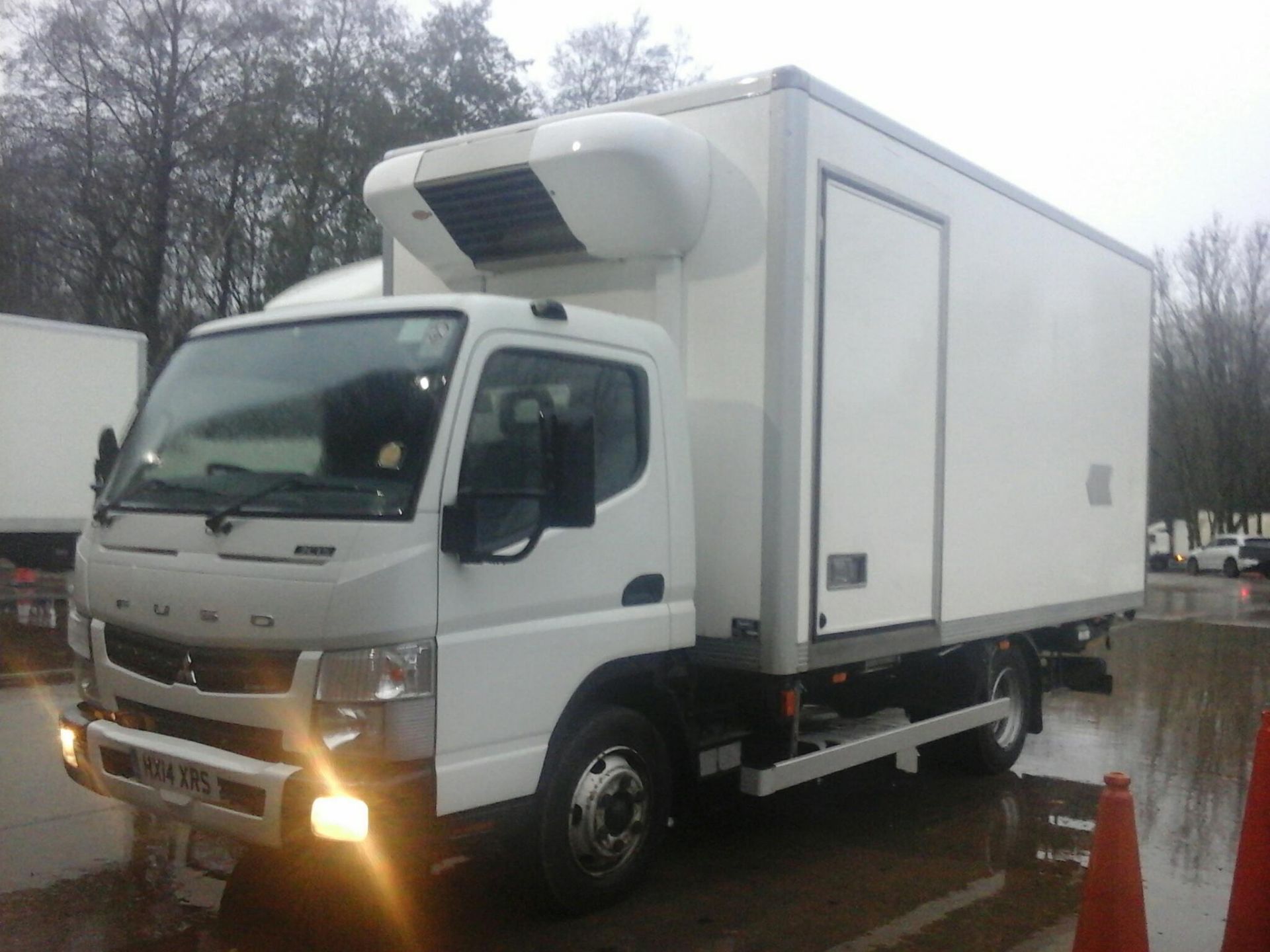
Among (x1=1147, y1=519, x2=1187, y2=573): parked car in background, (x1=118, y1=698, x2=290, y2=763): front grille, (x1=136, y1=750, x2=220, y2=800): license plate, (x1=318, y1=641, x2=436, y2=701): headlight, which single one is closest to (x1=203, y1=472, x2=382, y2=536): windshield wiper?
(x1=318, y1=641, x2=436, y2=701): headlight

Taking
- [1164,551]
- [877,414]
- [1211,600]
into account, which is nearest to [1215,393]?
[1164,551]

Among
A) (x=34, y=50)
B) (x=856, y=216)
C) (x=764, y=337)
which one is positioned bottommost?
(x=764, y=337)

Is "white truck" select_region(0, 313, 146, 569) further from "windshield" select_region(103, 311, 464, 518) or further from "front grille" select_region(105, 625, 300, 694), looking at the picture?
"front grille" select_region(105, 625, 300, 694)

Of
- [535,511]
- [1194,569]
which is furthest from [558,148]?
[1194,569]

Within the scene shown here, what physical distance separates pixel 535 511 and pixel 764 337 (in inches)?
55.8

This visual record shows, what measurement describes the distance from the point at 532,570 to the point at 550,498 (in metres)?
0.27

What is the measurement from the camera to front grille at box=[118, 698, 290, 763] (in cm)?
402

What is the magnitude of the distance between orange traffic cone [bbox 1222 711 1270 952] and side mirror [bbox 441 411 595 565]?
2631 mm

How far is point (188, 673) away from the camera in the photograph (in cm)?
423

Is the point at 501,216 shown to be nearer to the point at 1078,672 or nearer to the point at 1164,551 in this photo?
the point at 1078,672

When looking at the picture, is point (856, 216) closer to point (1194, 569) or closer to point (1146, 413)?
point (1146, 413)

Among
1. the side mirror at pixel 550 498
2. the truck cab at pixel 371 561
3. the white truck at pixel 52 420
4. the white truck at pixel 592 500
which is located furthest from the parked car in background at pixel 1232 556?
the side mirror at pixel 550 498

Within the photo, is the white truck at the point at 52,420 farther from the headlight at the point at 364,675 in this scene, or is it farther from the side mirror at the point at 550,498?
the headlight at the point at 364,675

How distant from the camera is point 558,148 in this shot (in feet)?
17.1
